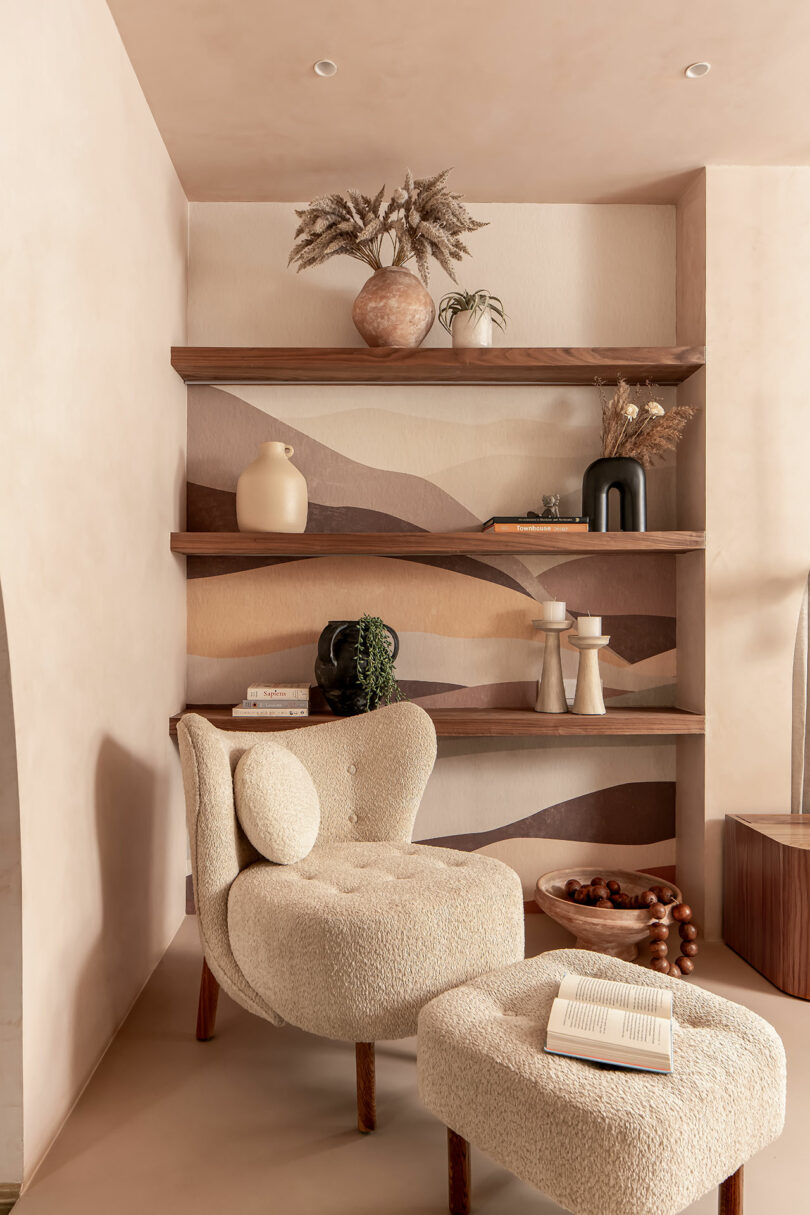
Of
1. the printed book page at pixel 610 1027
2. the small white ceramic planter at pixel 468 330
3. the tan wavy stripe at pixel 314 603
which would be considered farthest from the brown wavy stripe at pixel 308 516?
the printed book page at pixel 610 1027

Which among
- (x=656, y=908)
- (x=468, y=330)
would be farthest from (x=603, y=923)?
(x=468, y=330)

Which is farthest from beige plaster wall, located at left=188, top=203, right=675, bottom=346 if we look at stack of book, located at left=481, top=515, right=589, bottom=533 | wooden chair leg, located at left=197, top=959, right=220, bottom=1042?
wooden chair leg, located at left=197, top=959, right=220, bottom=1042

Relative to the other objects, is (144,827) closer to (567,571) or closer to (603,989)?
(603,989)

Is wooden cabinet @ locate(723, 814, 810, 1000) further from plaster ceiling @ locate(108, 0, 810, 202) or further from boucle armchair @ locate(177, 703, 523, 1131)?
plaster ceiling @ locate(108, 0, 810, 202)

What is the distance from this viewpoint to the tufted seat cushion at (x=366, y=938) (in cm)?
162

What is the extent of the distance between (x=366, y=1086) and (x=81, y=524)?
1328mm

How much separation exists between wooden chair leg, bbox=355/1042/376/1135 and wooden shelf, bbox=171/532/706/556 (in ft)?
4.84

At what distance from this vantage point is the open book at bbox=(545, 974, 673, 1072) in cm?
125

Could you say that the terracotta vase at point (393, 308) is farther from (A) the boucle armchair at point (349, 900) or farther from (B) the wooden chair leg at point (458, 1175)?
(B) the wooden chair leg at point (458, 1175)

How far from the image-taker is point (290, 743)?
7.50ft

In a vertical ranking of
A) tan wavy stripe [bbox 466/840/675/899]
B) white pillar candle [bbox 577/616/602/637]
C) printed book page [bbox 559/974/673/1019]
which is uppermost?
white pillar candle [bbox 577/616/602/637]

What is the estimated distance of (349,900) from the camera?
1.73 metres

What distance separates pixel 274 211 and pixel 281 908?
2.40m

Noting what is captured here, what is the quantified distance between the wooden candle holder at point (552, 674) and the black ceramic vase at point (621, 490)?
0.35 meters
